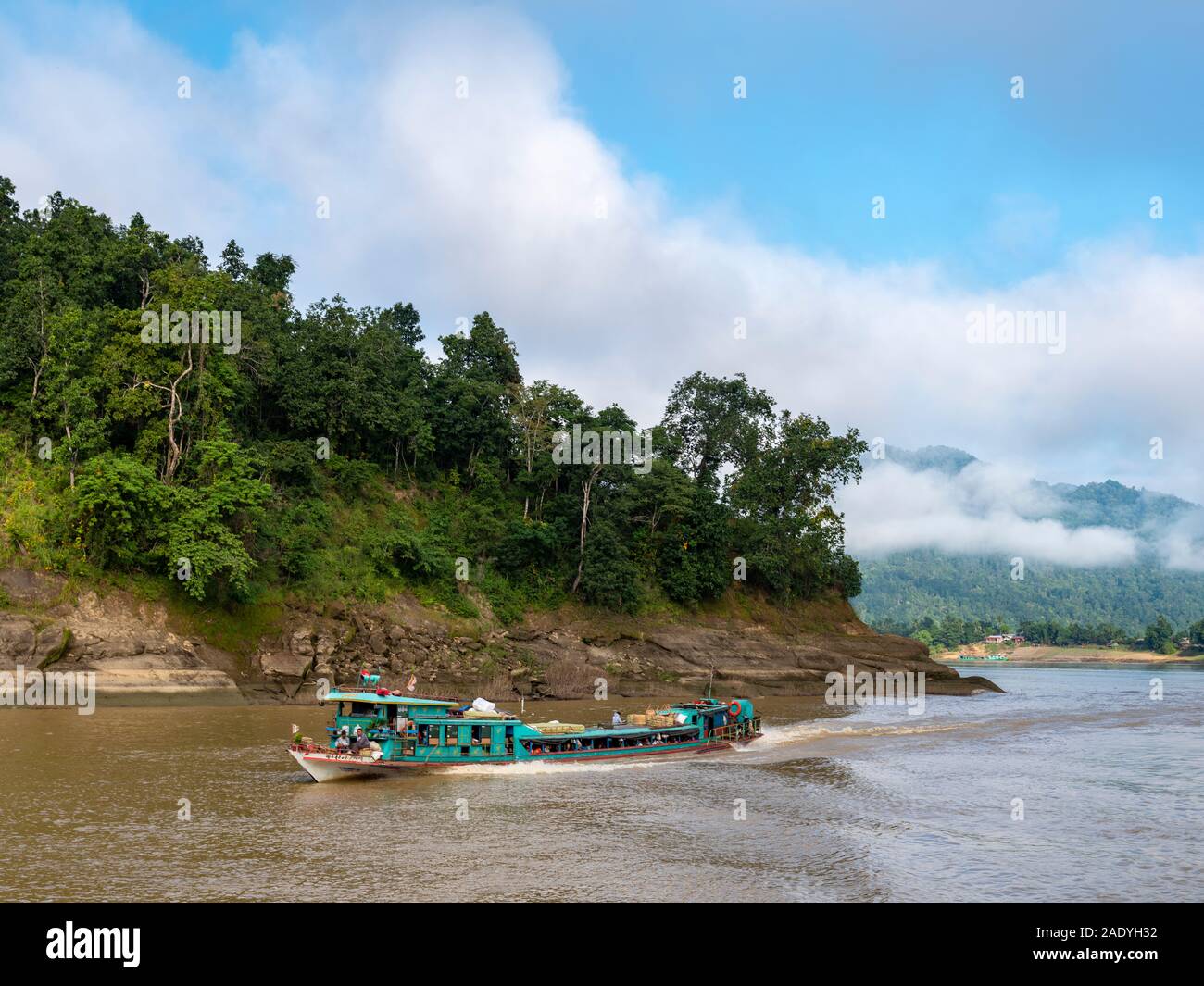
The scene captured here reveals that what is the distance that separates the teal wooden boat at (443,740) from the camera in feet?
95.6

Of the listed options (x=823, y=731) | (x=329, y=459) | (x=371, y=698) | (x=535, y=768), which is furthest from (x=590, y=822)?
(x=329, y=459)

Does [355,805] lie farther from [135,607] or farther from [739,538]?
[739,538]

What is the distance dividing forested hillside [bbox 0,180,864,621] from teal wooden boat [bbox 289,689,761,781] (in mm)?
17814

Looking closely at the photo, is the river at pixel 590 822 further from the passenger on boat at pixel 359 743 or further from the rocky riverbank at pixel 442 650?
the rocky riverbank at pixel 442 650

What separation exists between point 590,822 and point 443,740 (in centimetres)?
879

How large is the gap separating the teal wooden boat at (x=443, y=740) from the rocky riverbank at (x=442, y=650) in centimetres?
1441

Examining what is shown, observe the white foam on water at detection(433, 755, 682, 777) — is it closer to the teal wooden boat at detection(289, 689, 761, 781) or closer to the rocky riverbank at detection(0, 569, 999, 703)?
the teal wooden boat at detection(289, 689, 761, 781)

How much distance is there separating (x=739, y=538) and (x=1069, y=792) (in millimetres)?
41366

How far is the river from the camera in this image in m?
18.5

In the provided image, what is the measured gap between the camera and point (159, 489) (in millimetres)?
43938

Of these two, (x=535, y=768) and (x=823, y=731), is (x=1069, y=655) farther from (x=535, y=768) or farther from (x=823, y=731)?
(x=535, y=768)

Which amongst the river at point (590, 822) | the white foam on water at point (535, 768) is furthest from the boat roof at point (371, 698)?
the white foam on water at point (535, 768)

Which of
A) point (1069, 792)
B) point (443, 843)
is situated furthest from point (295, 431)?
point (1069, 792)

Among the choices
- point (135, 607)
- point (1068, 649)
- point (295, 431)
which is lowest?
point (1068, 649)
